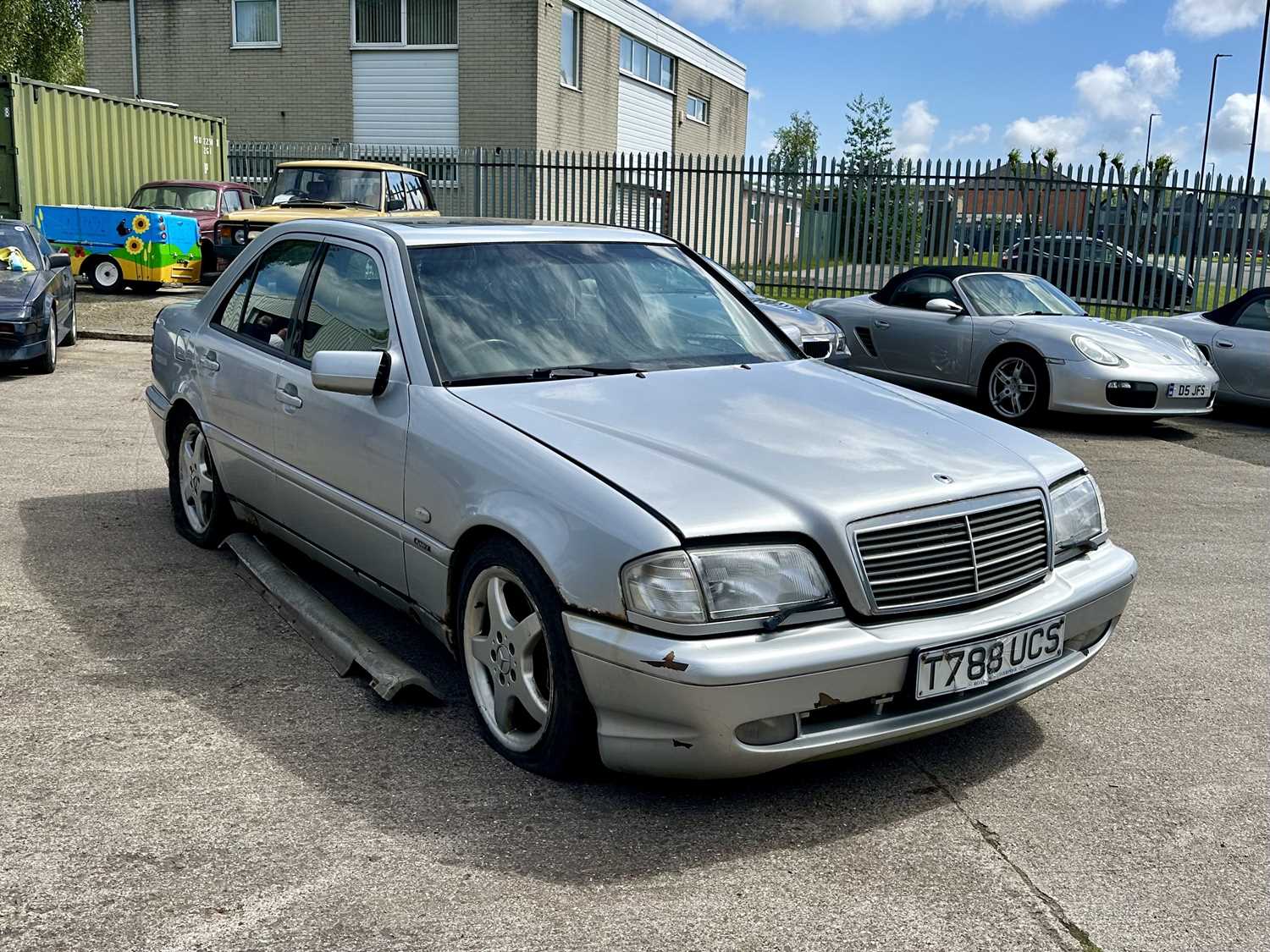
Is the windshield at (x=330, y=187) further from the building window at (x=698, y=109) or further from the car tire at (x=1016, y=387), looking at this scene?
the building window at (x=698, y=109)

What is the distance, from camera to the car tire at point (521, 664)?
315 cm

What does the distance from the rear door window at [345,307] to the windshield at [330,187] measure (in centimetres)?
1165

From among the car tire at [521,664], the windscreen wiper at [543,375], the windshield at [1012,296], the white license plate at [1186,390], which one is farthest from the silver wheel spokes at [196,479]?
the white license plate at [1186,390]

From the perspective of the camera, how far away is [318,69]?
27.2 metres

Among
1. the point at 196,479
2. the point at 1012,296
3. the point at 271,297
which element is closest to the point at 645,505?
the point at 271,297

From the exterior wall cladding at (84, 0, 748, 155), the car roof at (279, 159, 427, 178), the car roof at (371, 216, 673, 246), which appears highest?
the exterior wall cladding at (84, 0, 748, 155)

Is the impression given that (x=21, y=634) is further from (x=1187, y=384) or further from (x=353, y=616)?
(x=1187, y=384)

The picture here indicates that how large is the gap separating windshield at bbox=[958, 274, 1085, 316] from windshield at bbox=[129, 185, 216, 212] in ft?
42.3

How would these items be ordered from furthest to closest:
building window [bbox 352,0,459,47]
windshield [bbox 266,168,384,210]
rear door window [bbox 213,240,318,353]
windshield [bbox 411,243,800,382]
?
building window [bbox 352,0,459,47], windshield [bbox 266,168,384,210], rear door window [bbox 213,240,318,353], windshield [bbox 411,243,800,382]

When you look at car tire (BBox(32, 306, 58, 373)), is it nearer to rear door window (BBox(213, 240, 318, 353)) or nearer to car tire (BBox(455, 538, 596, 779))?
rear door window (BBox(213, 240, 318, 353))

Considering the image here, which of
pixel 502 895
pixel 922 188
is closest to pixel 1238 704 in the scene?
pixel 502 895

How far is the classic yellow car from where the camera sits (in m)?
15.5

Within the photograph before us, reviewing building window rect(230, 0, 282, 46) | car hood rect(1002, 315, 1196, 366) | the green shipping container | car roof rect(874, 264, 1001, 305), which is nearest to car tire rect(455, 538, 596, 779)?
car hood rect(1002, 315, 1196, 366)

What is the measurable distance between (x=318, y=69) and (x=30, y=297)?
1814 centimetres
